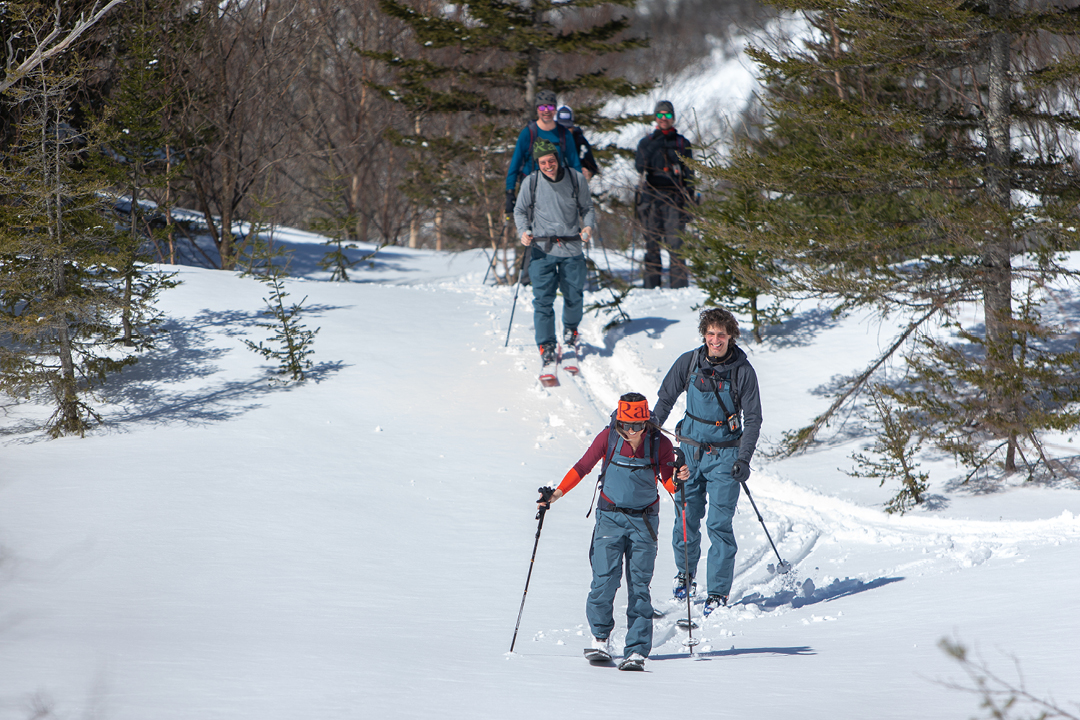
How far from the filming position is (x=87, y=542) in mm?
5637

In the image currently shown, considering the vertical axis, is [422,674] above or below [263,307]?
below

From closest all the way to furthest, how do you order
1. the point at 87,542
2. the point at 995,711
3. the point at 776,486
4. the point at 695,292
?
the point at 995,711, the point at 87,542, the point at 776,486, the point at 695,292

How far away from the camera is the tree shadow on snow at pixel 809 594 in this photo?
5.79m

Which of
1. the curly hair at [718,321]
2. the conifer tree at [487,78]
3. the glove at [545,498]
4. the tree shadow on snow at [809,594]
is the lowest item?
the tree shadow on snow at [809,594]

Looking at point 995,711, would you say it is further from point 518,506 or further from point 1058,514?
point 1058,514

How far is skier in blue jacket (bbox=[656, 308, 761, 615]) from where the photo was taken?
5574mm

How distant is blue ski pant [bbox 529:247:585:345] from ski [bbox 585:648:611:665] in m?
5.23

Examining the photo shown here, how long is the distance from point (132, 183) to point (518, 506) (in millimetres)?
6496

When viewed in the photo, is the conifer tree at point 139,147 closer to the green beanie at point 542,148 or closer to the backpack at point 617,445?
the green beanie at point 542,148

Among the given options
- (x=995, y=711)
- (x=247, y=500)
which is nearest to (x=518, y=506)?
(x=247, y=500)

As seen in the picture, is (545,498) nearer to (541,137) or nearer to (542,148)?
(542,148)

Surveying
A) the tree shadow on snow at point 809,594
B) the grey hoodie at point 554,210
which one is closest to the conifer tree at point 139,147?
the grey hoodie at point 554,210

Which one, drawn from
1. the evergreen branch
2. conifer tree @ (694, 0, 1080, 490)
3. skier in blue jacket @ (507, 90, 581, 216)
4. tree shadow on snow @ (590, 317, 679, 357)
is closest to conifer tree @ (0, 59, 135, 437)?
skier in blue jacket @ (507, 90, 581, 216)

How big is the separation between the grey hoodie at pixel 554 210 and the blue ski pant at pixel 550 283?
0.12m
